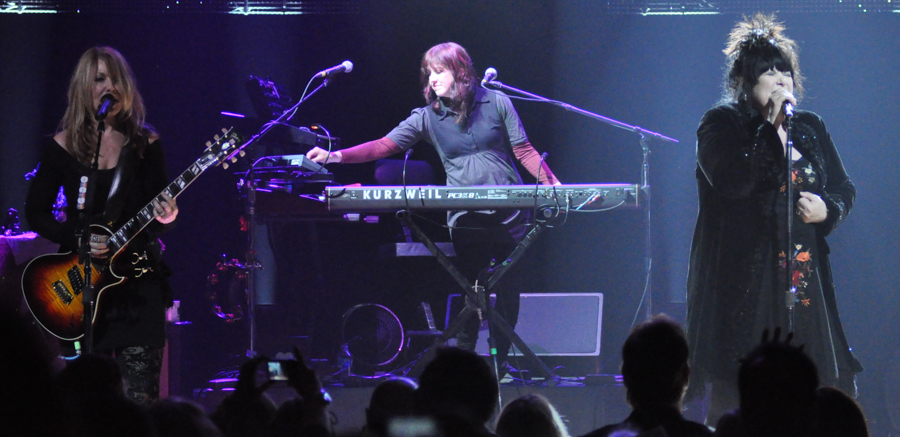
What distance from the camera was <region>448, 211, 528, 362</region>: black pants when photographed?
16.4ft

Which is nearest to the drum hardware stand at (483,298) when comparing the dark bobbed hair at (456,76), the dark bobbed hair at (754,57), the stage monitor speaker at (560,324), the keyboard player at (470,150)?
the keyboard player at (470,150)

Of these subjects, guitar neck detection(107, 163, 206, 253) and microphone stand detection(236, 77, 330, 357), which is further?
microphone stand detection(236, 77, 330, 357)

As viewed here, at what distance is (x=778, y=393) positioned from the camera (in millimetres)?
1563

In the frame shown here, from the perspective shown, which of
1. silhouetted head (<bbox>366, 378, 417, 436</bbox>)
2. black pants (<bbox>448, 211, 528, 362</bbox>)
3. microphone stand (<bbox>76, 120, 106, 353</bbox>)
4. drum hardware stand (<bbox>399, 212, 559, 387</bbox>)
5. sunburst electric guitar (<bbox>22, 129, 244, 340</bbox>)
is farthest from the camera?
black pants (<bbox>448, 211, 528, 362</bbox>)

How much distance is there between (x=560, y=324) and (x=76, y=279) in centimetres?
303

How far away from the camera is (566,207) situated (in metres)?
4.65

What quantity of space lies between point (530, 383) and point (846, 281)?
2.72 metres

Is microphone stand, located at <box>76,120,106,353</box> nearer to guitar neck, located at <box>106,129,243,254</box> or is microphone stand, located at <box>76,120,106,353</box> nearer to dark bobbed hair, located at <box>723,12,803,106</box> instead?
guitar neck, located at <box>106,129,243,254</box>

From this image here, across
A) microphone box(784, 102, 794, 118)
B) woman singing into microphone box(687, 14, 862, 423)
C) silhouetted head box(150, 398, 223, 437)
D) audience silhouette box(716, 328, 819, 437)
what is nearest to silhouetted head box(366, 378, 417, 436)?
silhouetted head box(150, 398, 223, 437)

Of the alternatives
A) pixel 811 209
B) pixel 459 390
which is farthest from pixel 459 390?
pixel 811 209

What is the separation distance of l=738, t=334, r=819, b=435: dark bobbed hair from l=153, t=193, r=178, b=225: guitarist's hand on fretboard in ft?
7.69

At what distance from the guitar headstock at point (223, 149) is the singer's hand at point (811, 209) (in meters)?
2.42

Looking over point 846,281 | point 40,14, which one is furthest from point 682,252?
point 40,14

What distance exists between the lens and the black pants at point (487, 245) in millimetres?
4992
